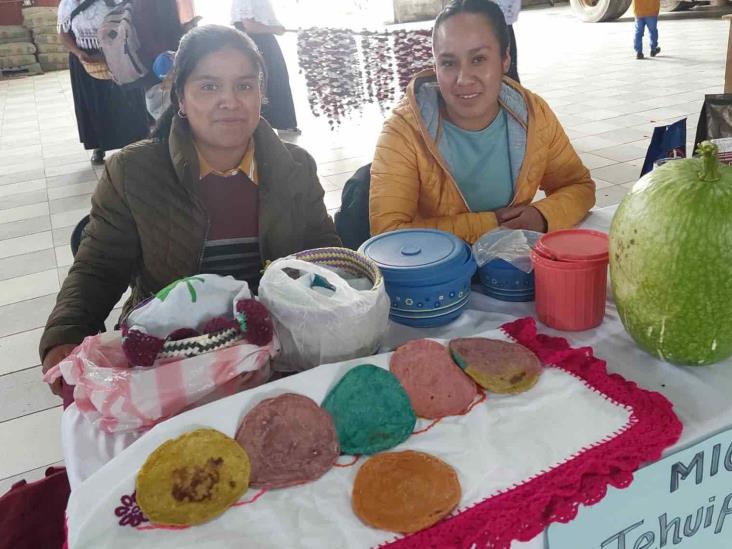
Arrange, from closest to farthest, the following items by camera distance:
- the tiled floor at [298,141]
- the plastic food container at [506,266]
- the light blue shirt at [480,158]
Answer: the plastic food container at [506,266] → the light blue shirt at [480,158] → the tiled floor at [298,141]

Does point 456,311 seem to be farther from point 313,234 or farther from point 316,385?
point 313,234

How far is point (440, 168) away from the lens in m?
1.43

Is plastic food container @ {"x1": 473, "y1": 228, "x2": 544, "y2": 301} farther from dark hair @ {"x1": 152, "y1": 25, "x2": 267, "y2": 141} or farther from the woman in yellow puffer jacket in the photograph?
dark hair @ {"x1": 152, "y1": 25, "x2": 267, "y2": 141}

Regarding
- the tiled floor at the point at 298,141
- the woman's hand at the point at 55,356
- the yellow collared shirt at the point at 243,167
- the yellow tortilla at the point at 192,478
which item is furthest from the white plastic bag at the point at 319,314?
the tiled floor at the point at 298,141

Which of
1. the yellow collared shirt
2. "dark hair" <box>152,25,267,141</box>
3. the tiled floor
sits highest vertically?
"dark hair" <box>152,25,267,141</box>

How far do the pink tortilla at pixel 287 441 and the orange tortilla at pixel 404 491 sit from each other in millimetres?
56

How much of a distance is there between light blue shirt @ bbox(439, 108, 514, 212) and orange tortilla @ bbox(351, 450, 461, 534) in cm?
91

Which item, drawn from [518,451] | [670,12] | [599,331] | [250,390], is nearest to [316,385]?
[250,390]

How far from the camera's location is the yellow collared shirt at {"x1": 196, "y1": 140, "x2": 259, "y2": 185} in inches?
51.6

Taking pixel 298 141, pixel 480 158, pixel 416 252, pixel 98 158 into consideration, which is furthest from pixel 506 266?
pixel 98 158

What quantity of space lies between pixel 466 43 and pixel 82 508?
1189 mm

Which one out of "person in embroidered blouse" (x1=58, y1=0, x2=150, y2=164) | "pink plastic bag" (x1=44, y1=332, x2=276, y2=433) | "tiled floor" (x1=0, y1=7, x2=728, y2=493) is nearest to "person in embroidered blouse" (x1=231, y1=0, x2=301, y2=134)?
"tiled floor" (x1=0, y1=7, x2=728, y2=493)

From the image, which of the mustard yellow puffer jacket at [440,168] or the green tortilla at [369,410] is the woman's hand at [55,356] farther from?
the mustard yellow puffer jacket at [440,168]

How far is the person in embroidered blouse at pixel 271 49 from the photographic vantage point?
3918mm
